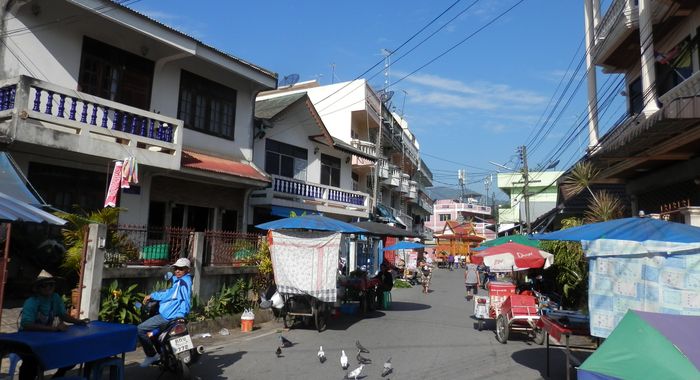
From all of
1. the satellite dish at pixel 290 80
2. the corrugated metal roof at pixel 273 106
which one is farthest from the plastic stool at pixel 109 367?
the satellite dish at pixel 290 80

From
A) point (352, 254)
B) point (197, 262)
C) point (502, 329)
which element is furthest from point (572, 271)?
point (352, 254)

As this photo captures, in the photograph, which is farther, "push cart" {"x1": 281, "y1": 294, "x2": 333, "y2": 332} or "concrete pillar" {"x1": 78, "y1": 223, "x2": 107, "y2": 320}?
"push cart" {"x1": 281, "y1": 294, "x2": 333, "y2": 332}

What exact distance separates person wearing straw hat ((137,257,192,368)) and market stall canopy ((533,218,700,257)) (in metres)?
5.26

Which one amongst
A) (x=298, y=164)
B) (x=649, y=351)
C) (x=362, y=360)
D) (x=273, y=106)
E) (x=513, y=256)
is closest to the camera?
(x=649, y=351)

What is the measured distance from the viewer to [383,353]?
882 cm

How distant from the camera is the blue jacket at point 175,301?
22.0 ft

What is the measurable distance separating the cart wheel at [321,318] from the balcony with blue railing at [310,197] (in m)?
7.99

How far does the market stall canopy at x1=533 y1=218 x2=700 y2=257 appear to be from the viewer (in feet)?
18.1

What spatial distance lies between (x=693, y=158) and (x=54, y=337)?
1247 cm

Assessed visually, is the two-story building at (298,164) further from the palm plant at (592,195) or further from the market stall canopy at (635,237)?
the market stall canopy at (635,237)

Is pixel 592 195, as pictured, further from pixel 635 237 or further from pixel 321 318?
pixel 635 237

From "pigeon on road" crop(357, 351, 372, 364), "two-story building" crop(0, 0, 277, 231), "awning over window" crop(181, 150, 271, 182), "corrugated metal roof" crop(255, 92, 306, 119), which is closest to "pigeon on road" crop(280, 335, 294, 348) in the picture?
"pigeon on road" crop(357, 351, 372, 364)

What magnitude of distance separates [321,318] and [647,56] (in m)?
11.1

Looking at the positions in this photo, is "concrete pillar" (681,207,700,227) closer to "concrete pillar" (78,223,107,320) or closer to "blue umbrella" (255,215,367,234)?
"blue umbrella" (255,215,367,234)
